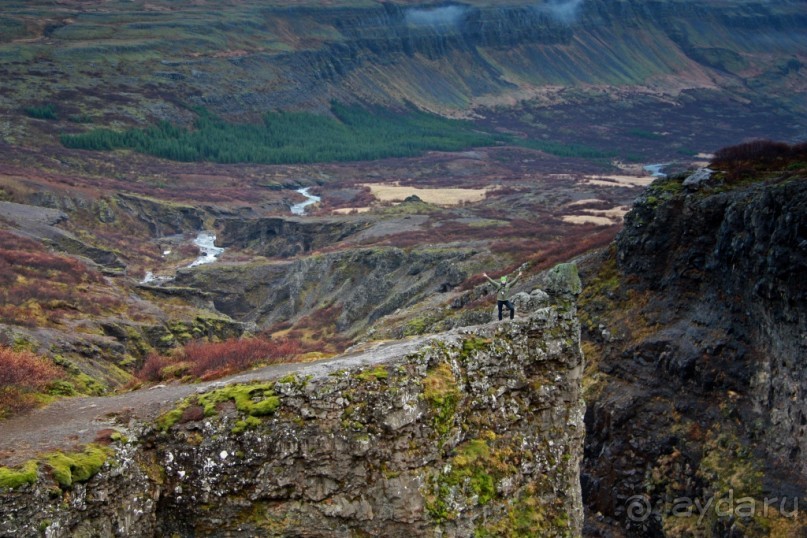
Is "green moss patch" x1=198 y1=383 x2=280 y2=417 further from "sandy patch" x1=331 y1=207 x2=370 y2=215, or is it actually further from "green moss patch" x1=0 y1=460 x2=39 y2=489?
"sandy patch" x1=331 y1=207 x2=370 y2=215

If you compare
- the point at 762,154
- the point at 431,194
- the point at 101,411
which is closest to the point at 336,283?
the point at 762,154

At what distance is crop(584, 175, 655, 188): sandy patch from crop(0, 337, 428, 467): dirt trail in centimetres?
12886

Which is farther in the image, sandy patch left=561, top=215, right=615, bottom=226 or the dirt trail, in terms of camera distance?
sandy patch left=561, top=215, right=615, bottom=226

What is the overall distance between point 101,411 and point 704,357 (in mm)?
25540

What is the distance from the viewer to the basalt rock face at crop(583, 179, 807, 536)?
30.0 meters

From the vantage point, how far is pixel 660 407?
1366 inches

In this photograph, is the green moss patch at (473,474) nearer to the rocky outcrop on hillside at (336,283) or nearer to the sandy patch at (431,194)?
the rocky outcrop on hillside at (336,283)

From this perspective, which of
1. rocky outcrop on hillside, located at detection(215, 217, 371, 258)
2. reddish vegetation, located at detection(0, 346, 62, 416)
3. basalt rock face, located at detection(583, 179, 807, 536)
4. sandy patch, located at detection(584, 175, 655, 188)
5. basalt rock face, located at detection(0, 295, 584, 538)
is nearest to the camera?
basalt rock face, located at detection(0, 295, 584, 538)

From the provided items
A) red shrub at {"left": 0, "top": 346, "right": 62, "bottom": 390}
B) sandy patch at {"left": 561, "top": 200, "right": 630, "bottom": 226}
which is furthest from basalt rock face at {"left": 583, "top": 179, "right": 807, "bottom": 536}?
sandy patch at {"left": 561, "top": 200, "right": 630, "bottom": 226}

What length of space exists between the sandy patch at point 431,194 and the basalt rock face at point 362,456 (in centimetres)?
10446

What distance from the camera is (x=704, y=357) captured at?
34000 mm

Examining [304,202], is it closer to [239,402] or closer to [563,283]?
[563,283]

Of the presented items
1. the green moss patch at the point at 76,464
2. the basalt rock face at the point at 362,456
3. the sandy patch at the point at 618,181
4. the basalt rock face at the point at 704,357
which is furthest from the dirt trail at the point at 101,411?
the sandy patch at the point at 618,181

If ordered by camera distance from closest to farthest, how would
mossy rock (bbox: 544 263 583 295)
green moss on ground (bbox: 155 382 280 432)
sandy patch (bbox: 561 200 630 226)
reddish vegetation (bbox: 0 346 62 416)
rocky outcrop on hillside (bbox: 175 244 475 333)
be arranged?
1. green moss on ground (bbox: 155 382 280 432)
2. reddish vegetation (bbox: 0 346 62 416)
3. mossy rock (bbox: 544 263 583 295)
4. rocky outcrop on hillside (bbox: 175 244 475 333)
5. sandy patch (bbox: 561 200 630 226)
